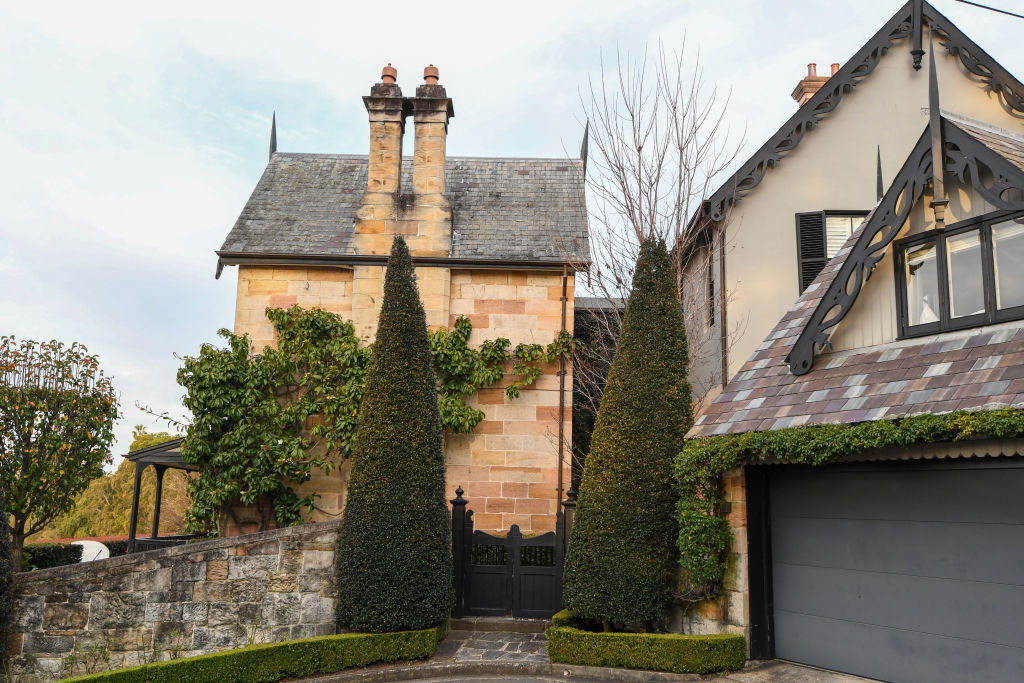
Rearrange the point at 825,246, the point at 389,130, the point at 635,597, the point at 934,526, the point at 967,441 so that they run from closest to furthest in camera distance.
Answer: the point at 967,441 < the point at 934,526 < the point at 635,597 < the point at 825,246 < the point at 389,130

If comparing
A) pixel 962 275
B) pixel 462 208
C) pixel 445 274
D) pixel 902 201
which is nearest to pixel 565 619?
pixel 962 275

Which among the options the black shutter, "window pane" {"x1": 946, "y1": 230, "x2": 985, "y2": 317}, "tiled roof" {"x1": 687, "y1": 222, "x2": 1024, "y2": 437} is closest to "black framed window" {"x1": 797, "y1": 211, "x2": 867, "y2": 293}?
the black shutter

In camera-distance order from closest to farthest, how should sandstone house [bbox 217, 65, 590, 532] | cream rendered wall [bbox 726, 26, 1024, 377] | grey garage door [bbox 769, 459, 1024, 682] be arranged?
grey garage door [bbox 769, 459, 1024, 682] → cream rendered wall [bbox 726, 26, 1024, 377] → sandstone house [bbox 217, 65, 590, 532]

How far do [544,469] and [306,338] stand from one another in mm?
4790

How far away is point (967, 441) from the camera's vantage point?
6191 mm

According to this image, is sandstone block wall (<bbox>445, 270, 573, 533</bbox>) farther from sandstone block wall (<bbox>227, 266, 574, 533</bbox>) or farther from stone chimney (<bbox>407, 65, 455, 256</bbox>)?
stone chimney (<bbox>407, 65, 455, 256</bbox>)

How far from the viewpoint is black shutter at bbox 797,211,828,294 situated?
12.3 m

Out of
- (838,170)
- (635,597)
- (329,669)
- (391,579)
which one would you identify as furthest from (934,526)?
(838,170)

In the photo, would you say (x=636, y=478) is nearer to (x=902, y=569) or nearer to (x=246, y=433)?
(x=902, y=569)

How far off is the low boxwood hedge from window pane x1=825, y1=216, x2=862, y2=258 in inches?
279

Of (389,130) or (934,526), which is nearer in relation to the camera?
(934,526)

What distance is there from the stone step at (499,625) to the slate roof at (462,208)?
618 cm

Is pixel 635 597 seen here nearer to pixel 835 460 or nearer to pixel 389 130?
pixel 835 460

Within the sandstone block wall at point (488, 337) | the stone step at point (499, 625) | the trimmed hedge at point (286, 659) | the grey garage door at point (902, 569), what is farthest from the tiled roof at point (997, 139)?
the trimmed hedge at point (286, 659)
